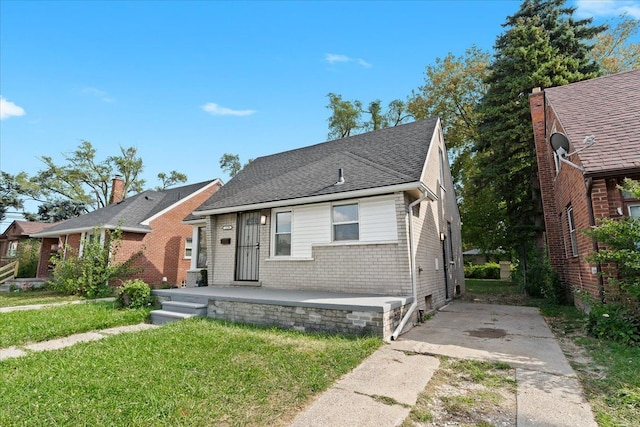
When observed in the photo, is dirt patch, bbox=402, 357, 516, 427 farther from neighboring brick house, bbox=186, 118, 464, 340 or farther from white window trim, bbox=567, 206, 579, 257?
white window trim, bbox=567, 206, 579, 257

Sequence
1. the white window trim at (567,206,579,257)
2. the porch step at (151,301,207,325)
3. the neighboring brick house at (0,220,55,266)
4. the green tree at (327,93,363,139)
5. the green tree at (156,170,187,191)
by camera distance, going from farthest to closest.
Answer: the green tree at (156,170,187,191) → the green tree at (327,93,363,139) → the neighboring brick house at (0,220,55,266) → the white window trim at (567,206,579,257) → the porch step at (151,301,207,325)

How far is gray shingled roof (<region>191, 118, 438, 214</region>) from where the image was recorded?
795cm

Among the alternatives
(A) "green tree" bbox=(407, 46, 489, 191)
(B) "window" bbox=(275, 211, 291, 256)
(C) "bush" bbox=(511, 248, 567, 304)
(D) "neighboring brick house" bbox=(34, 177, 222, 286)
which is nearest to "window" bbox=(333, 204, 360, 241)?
(B) "window" bbox=(275, 211, 291, 256)

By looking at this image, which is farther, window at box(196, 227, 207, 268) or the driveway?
window at box(196, 227, 207, 268)

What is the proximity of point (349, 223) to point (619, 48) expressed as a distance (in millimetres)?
23770

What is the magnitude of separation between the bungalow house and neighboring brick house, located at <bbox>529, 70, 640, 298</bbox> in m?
3.18

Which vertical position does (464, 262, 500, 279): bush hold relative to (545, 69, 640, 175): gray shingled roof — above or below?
below

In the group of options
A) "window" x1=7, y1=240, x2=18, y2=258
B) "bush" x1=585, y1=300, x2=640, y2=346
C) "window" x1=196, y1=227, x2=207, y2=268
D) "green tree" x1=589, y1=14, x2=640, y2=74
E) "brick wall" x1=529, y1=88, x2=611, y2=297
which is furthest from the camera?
"window" x1=7, y1=240, x2=18, y2=258

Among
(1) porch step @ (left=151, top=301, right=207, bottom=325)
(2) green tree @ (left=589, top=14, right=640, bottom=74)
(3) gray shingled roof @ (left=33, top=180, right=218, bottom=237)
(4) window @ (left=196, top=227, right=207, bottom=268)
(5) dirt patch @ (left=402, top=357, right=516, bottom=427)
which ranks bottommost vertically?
(5) dirt patch @ (left=402, top=357, right=516, bottom=427)

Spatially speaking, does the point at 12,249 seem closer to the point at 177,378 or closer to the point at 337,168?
the point at 337,168

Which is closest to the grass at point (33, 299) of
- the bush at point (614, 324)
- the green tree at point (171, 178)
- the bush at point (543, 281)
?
the bush at point (614, 324)

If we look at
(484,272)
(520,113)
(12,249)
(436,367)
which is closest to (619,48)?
(520,113)

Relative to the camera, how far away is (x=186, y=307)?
7.67 metres

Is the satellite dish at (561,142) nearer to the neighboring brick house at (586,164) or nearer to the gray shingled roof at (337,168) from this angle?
the neighboring brick house at (586,164)
